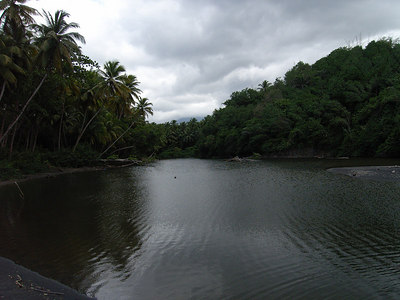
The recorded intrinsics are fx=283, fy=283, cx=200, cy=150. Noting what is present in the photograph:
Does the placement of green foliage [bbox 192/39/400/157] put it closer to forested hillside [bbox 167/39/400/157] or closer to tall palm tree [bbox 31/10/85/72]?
forested hillside [bbox 167/39/400/157]

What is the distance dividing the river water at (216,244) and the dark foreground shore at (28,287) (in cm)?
36

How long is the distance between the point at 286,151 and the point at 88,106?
35345 millimetres

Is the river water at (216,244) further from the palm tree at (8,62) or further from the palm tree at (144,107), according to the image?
the palm tree at (144,107)

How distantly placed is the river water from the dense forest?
520 inches

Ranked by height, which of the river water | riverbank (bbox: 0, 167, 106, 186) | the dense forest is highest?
the dense forest

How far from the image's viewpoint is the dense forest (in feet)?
76.2

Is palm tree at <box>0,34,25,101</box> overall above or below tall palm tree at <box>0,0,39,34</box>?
below

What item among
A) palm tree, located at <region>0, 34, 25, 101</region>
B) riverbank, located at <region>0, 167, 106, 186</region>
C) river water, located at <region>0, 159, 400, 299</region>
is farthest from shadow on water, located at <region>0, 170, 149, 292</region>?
palm tree, located at <region>0, 34, 25, 101</region>

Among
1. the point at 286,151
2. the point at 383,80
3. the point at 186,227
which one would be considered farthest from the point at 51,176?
the point at 383,80

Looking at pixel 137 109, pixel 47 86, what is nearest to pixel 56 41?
pixel 47 86

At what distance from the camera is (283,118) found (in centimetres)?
5425

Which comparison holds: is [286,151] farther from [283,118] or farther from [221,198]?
[221,198]

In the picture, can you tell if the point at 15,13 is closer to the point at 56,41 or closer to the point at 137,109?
the point at 56,41

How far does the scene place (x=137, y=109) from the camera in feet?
198
